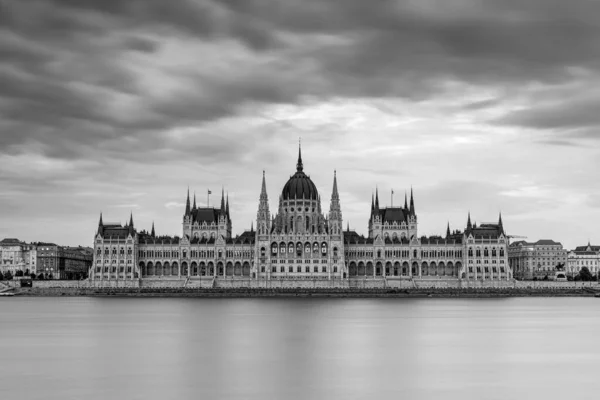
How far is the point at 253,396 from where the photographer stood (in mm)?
42500

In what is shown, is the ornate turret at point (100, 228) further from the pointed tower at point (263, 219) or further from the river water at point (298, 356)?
the river water at point (298, 356)

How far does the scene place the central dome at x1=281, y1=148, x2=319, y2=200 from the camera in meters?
168

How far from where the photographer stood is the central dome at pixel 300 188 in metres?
168

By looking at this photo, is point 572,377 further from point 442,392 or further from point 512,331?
point 512,331

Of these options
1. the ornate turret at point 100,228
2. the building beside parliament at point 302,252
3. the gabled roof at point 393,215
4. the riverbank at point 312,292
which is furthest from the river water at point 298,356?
the gabled roof at point 393,215

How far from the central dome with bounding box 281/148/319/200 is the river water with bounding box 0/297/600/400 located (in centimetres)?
7293

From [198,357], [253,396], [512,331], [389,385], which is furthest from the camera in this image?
[512,331]

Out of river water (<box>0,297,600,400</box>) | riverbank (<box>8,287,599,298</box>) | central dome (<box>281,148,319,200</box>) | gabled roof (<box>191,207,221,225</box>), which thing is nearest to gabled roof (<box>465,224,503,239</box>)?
riverbank (<box>8,287,599,298</box>)

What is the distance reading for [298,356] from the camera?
57.1 m

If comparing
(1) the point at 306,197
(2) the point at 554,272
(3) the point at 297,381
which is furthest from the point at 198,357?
(2) the point at 554,272

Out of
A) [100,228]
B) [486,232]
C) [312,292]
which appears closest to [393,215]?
[486,232]

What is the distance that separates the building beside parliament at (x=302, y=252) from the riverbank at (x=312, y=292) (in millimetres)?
7532

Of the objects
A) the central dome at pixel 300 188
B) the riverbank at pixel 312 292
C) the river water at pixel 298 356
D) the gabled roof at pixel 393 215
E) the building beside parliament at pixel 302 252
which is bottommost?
the river water at pixel 298 356

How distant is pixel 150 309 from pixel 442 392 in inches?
2639
